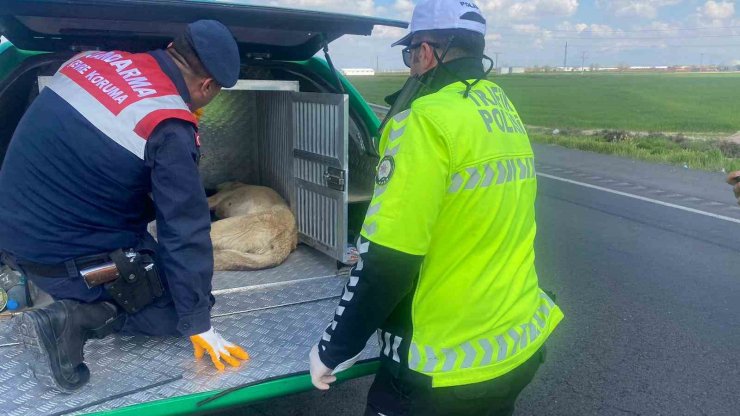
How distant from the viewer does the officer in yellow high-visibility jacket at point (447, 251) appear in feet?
6.46

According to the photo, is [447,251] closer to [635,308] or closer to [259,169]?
[259,169]

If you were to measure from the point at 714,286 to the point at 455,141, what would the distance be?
4.70 metres

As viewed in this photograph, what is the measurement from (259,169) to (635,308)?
122 inches

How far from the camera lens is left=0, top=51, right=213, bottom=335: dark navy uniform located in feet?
8.45

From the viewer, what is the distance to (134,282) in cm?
288

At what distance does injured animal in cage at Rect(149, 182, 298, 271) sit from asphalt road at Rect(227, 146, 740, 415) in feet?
2.84

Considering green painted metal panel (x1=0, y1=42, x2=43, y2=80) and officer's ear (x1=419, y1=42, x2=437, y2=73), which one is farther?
green painted metal panel (x1=0, y1=42, x2=43, y2=80)

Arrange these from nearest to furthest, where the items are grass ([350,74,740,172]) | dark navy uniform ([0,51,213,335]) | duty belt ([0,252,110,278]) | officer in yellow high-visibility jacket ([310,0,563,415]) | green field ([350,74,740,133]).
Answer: officer in yellow high-visibility jacket ([310,0,563,415]), dark navy uniform ([0,51,213,335]), duty belt ([0,252,110,278]), grass ([350,74,740,172]), green field ([350,74,740,133])

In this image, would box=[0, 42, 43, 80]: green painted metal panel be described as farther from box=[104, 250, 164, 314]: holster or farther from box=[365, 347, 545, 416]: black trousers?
box=[365, 347, 545, 416]: black trousers

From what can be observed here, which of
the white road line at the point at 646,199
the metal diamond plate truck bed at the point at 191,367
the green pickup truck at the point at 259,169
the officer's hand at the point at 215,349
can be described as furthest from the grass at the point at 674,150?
the officer's hand at the point at 215,349

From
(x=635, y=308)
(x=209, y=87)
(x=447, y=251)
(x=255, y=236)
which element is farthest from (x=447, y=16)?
(x=635, y=308)

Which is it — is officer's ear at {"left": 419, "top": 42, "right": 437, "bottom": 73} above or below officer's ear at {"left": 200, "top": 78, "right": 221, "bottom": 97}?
above

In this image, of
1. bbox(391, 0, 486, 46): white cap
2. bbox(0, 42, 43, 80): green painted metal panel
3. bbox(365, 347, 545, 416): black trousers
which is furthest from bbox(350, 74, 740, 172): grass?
bbox(365, 347, 545, 416): black trousers

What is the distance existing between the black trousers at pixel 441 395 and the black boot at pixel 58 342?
1145 mm
